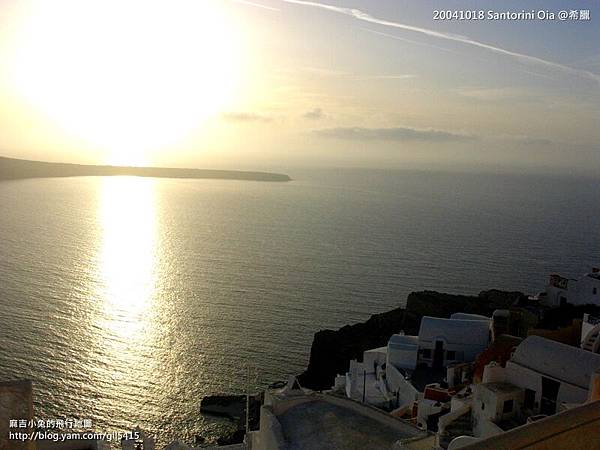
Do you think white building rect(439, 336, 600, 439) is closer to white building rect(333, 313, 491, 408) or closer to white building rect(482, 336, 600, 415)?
white building rect(482, 336, 600, 415)

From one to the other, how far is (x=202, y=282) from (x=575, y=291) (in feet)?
123

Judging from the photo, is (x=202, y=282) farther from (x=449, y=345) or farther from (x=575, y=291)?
(x=575, y=291)

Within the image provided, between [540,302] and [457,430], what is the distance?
2218 centimetres

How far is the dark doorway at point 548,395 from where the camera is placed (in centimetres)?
1633

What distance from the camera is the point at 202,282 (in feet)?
193

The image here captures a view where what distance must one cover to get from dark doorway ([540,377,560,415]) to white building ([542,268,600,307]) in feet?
53.9

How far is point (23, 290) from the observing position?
168 ft

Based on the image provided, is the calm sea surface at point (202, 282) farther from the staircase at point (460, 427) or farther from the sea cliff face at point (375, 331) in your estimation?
the staircase at point (460, 427)

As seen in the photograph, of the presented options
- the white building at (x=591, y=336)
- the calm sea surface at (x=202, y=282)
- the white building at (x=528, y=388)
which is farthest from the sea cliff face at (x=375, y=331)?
the white building at (x=528, y=388)

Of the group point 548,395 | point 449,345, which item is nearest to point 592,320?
point 548,395

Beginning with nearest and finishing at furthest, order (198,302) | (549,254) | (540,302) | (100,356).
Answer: (540,302), (100,356), (198,302), (549,254)

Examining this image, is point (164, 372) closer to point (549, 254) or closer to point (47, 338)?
point (47, 338)

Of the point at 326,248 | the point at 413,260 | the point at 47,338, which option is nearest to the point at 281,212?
the point at 326,248

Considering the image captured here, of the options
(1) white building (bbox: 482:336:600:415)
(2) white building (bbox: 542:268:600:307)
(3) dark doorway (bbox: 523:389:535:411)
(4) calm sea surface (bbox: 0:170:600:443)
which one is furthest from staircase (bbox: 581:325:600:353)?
(4) calm sea surface (bbox: 0:170:600:443)
